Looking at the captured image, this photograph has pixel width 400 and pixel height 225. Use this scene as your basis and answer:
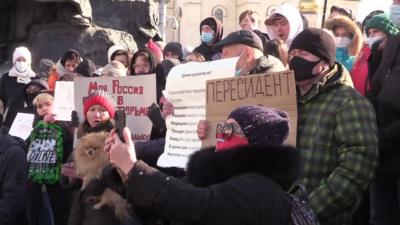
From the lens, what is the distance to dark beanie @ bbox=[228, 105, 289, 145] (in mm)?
2711

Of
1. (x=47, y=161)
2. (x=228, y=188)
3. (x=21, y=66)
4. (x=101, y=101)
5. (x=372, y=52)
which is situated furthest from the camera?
(x=21, y=66)

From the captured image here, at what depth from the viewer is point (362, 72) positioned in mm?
5363

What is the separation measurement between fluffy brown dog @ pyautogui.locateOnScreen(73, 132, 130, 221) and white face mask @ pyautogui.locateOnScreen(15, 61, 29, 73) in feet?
12.2

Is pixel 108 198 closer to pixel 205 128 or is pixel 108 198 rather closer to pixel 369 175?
pixel 205 128

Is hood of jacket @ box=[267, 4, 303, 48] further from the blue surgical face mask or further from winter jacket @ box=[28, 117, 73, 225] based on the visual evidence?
winter jacket @ box=[28, 117, 73, 225]

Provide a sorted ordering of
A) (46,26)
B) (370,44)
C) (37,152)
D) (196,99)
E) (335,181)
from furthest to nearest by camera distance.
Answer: (46,26) < (37,152) < (370,44) < (196,99) < (335,181)

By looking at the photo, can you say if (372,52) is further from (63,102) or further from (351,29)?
(63,102)

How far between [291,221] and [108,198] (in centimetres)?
162

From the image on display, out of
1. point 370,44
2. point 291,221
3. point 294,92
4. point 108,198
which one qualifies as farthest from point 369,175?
point 370,44

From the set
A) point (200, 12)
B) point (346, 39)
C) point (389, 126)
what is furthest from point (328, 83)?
point (200, 12)

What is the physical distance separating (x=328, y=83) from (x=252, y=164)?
4.73 feet

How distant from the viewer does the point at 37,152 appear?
6039mm

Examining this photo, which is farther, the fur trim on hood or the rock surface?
the rock surface

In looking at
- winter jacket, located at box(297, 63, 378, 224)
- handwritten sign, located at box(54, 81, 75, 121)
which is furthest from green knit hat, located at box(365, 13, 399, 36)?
handwritten sign, located at box(54, 81, 75, 121)
